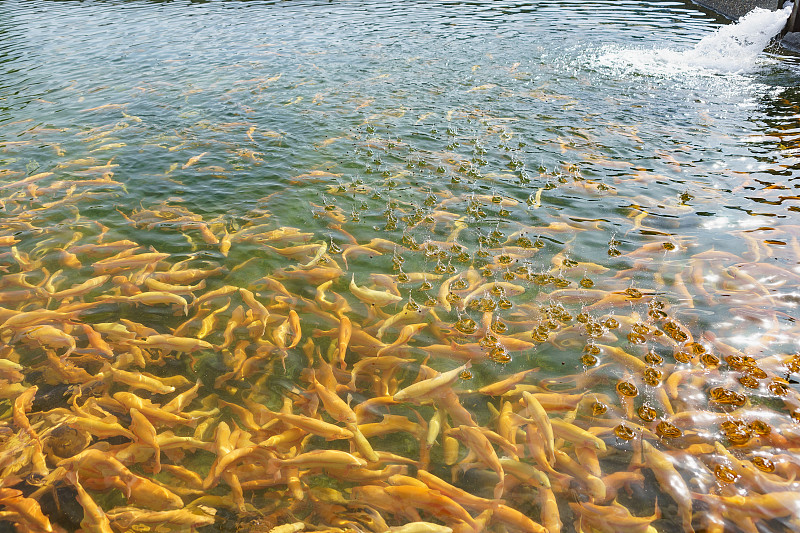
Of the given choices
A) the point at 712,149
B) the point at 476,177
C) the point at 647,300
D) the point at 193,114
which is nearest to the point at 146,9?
the point at 193,114

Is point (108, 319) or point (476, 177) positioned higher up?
point (476, 177)

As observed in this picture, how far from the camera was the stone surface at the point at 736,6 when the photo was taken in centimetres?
1914

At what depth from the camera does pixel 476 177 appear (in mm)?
8742

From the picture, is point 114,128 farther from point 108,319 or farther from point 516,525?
point 516,525

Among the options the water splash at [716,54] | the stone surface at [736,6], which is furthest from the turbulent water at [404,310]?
the stone surface at [736,6]

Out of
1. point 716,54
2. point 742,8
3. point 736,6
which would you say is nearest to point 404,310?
point 716,54

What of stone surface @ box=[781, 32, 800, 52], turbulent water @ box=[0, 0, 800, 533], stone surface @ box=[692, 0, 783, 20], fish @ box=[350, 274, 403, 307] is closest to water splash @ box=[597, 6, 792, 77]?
stone surface @ box=[781, 32, 800, 52]

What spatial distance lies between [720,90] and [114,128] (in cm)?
1526

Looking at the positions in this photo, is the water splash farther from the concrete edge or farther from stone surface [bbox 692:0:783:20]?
stone surface [bbox 692:0:783:20]

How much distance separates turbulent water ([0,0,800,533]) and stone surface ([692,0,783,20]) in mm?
9572

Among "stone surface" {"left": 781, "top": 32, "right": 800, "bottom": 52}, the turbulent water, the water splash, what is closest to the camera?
the turbulent water

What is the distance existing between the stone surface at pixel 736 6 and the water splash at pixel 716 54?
1.46 meters

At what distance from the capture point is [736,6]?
67.8ft

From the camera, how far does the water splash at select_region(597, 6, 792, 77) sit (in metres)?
14.3
